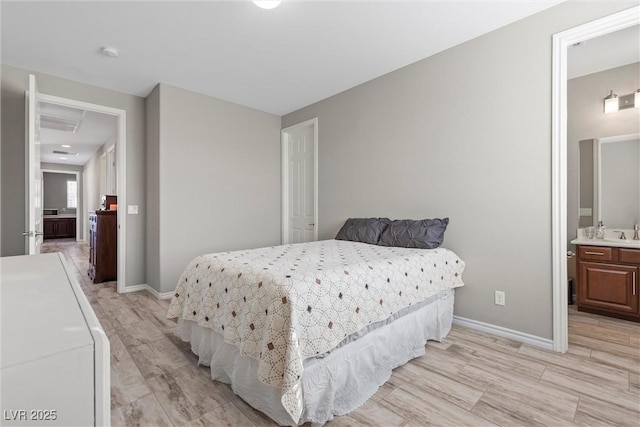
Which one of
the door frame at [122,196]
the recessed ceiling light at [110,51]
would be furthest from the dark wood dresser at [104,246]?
the recessed ceiling light at [110,51]

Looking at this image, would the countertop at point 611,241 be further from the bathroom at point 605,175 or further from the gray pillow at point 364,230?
the gray pillow at point 364,230

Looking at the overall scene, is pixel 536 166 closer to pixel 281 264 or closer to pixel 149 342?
pixel 281 264

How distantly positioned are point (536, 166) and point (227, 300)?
8.22 feet

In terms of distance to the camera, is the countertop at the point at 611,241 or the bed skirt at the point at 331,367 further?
the countertop at the point at 611,241

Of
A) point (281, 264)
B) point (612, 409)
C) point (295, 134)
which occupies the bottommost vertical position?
point (612, 409)

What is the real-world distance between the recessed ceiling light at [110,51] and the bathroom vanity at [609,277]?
16.5ft

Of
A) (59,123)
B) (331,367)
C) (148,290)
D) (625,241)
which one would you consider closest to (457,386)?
(331,367)

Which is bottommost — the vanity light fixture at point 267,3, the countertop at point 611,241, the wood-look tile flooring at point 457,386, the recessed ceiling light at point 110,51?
the wood-look tile flooring at point 457,386

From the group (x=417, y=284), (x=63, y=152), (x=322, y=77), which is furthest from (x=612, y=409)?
(x=63, y=152)

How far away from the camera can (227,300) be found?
5.76 feet

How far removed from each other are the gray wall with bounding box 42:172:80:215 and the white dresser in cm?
1336

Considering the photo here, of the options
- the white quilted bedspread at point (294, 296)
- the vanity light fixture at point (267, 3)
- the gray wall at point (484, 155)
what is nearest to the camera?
the white quilted bedspread at point (294, 296)

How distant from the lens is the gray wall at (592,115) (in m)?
3.07

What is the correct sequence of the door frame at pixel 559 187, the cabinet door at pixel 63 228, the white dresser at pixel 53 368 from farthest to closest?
the cabinet door at pixel 63 228
the door frame at pixel 559 187
the white dresser at pixel 53 368
